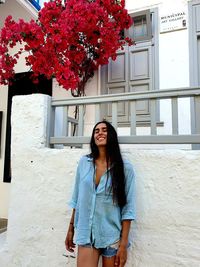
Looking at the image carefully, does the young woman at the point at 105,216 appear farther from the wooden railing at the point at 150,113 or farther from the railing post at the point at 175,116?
the railing post at the point at 175,116

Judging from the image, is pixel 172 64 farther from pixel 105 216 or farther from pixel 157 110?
pixel 105 216

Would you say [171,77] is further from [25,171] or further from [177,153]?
[25,171]

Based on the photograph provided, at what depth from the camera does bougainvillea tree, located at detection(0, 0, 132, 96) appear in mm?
3291

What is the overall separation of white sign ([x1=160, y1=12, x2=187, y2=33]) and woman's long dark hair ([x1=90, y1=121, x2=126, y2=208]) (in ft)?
8.70

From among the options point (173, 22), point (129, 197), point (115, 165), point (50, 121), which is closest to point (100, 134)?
point (115, 165)

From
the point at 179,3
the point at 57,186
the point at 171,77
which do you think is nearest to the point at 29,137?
the point at 57,186

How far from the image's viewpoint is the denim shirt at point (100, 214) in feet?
6.39

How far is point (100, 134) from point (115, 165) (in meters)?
0.32

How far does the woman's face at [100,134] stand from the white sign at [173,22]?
8.69 feet

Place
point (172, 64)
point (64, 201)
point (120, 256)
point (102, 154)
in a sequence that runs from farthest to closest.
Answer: point (172, 64)
point (64, 201)
point (102, 154)
point (120, 256)

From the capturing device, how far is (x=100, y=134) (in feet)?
7.20

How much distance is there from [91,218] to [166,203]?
72 cm

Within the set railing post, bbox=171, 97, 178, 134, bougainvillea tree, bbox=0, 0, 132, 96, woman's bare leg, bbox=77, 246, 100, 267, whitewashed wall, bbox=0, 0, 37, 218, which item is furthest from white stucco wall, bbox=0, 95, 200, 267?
whitewashed wall, bbox=0, 0, 37, 218

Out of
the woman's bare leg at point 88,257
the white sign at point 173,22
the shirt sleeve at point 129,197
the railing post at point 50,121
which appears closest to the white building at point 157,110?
the white sign at point 173,22
